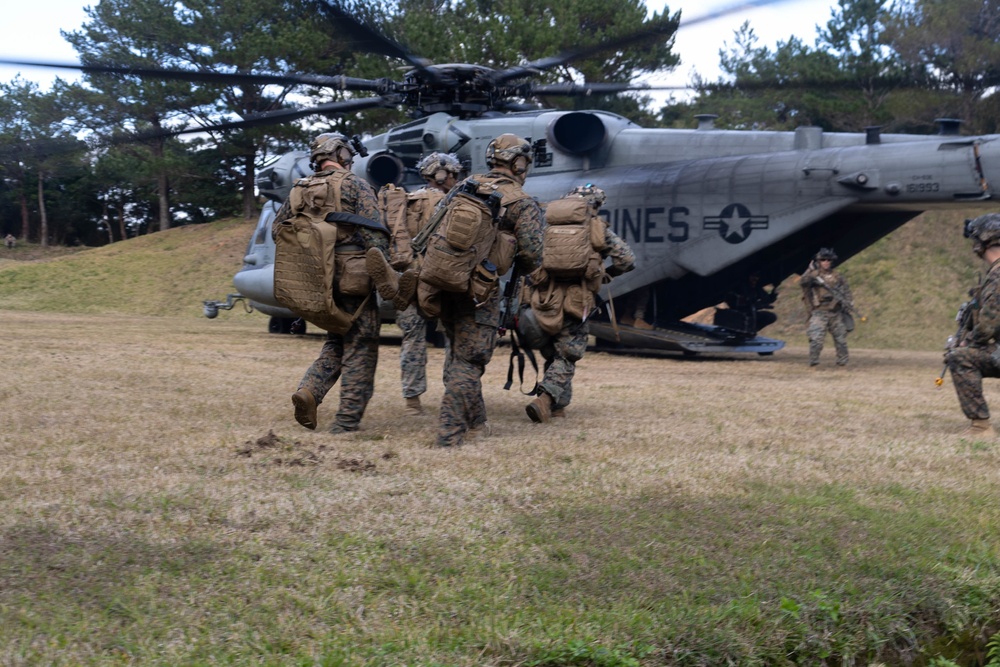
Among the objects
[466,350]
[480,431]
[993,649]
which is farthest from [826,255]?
[993,649]

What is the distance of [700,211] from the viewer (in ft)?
41.9

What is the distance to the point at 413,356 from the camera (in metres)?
7.95

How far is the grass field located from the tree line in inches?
498

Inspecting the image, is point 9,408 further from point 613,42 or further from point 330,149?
point 613,42

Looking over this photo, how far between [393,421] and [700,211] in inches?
263

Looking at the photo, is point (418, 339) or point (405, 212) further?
point (405, 212)

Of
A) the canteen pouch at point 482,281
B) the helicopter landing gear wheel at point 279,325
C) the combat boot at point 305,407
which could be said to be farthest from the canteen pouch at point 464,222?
the helicopter landing gear wheel at point 279,325

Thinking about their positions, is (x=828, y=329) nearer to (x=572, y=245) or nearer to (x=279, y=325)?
(x=572, y=245)

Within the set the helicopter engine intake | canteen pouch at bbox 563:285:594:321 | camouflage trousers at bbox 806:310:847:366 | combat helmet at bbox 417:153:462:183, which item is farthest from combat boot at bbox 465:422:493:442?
the helicopter engine intake

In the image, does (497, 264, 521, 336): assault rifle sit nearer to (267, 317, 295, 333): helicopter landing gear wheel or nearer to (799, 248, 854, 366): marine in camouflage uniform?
(799, 248, 854, 366): marine in camouflage uniform

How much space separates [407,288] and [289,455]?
135 centimetres

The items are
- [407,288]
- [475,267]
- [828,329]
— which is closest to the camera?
[475,267]

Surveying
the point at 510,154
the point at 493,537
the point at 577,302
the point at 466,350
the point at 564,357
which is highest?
the point at 510,154

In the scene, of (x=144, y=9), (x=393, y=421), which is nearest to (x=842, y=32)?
(x=144, y=9)
